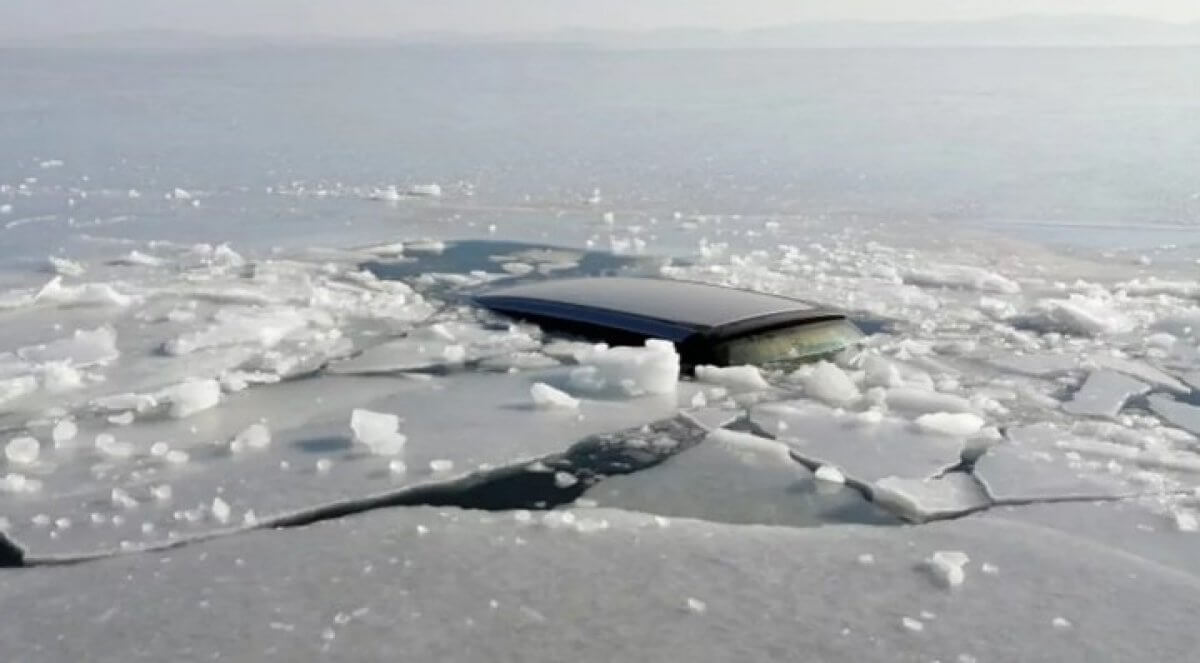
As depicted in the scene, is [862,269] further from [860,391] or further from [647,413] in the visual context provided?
[647,413]

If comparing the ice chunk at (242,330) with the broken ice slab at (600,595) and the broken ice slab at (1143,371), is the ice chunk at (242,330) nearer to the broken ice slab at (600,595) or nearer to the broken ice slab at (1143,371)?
the broken ice slab at (600,595)

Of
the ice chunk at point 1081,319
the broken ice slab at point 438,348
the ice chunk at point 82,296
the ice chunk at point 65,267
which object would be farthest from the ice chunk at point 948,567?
the ice chunk at point 65,267

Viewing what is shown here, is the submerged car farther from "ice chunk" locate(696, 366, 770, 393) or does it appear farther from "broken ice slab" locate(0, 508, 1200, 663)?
"broken ice slab" locate(0, 508, 1200, 663)

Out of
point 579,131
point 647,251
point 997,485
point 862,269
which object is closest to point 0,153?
point 579,131

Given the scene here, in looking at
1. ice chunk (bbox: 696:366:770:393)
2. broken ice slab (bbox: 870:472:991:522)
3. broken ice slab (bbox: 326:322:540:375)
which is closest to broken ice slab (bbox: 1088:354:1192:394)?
ice chunk (bbox: 696:366:770:393)

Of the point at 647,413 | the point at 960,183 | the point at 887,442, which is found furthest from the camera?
the point at 960,183

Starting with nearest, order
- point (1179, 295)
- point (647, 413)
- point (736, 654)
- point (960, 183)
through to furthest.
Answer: point (736, 654) → point (647, 413) → point (1179, 295) → point (960, 183)

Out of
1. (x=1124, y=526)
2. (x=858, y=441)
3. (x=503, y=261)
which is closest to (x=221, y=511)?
(x=858, y=441)
